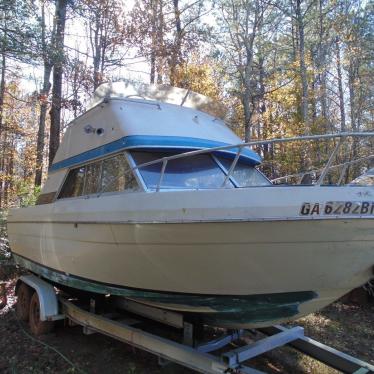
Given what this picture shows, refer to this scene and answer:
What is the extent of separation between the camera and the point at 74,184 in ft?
18.9

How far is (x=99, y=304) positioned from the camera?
548cm

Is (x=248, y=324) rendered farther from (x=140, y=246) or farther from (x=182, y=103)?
(x=182, y=103)

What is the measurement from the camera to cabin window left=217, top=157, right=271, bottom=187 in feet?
16.5

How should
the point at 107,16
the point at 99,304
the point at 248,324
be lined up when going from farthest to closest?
1. the point at 107,16
2. the point at 99,304
3. the point at 248,324

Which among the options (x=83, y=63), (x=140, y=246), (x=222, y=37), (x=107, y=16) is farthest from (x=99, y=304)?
(x=222, y=37)

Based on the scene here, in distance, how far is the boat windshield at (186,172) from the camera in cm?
443

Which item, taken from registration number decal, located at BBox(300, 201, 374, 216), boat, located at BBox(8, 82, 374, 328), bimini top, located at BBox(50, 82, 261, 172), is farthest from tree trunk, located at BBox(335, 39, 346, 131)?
registration number decal, located at BBox(300, 201, 374, 216)

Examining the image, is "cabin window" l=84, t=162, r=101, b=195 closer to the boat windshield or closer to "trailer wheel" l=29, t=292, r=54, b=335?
the boat windshield

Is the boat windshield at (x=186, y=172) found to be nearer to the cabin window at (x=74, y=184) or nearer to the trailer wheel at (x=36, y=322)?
the cabin window at (x=74, y=184)

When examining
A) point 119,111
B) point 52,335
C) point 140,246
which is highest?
point 119,111

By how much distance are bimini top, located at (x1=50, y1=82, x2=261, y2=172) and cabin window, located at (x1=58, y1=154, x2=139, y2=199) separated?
130mm

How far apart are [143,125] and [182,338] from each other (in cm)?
242

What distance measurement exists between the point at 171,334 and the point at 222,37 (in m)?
15.1

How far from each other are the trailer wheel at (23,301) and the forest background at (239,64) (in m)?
4.35
